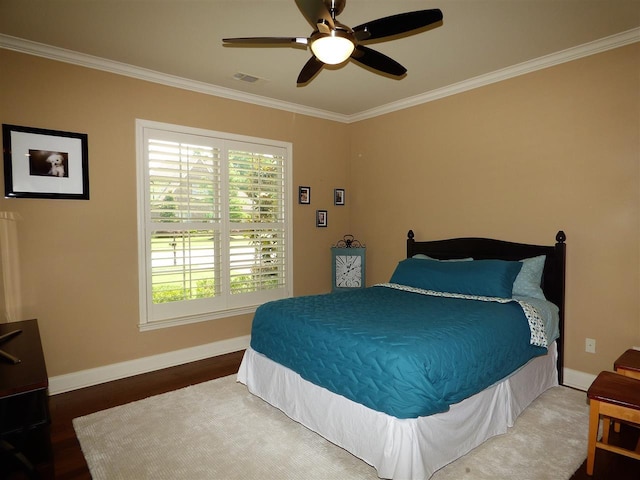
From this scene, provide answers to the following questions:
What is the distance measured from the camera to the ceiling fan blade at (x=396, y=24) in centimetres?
203

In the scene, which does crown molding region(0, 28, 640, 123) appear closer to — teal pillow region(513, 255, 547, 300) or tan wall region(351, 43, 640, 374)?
tan wall region(351, 43, 640, 374)

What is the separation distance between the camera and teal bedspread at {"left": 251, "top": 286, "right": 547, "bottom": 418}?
2.05 meters

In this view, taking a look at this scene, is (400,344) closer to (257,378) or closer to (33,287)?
(257,378)

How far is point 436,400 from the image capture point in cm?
204

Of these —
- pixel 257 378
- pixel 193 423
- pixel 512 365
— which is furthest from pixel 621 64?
pixel 193 423

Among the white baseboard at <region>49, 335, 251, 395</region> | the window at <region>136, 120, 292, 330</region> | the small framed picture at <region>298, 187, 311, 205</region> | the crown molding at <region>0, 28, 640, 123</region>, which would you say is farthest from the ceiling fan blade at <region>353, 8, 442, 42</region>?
the white baseboard at <region>49, 335, 251, 395</region>

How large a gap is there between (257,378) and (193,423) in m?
0.56

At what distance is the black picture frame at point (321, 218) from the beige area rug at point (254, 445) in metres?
2.46

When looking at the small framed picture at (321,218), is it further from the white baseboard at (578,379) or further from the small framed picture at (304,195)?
the white baseboard at (578,379)

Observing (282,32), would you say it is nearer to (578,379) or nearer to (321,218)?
(321,218)

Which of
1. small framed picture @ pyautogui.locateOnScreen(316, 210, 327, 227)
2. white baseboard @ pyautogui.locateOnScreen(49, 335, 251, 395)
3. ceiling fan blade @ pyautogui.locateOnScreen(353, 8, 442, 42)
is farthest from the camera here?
small framed picture @ pyautogui.locateOnScreen(316, 210, 327, 227)

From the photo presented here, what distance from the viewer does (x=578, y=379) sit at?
3.29m

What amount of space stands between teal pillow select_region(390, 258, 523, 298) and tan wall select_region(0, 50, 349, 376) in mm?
2114

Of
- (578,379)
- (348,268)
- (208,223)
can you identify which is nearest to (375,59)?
(208,223)
